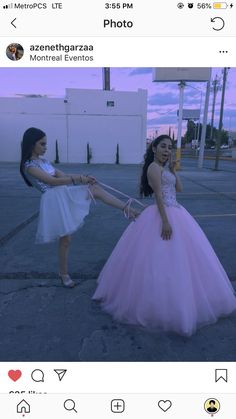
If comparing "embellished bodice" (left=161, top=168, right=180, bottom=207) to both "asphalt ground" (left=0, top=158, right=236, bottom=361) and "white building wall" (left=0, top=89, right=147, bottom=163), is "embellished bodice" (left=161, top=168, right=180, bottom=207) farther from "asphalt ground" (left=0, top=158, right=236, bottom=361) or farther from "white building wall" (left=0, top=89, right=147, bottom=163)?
"white building wall" (left=0, top=89, right=147, bottom=163)

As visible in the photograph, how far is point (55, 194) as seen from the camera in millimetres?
3883

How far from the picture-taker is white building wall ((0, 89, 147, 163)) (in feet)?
98.4

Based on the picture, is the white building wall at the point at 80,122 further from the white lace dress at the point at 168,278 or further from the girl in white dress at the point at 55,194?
the white lace dress at the point at 168,278

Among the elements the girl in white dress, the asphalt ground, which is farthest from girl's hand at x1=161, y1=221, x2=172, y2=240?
the asphalt ground

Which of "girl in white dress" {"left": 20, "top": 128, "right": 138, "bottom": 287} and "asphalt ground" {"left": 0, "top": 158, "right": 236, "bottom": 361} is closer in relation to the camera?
"asphalt ground" {"left": 0, "top": 158, "right": 236, "bottom": 361}
